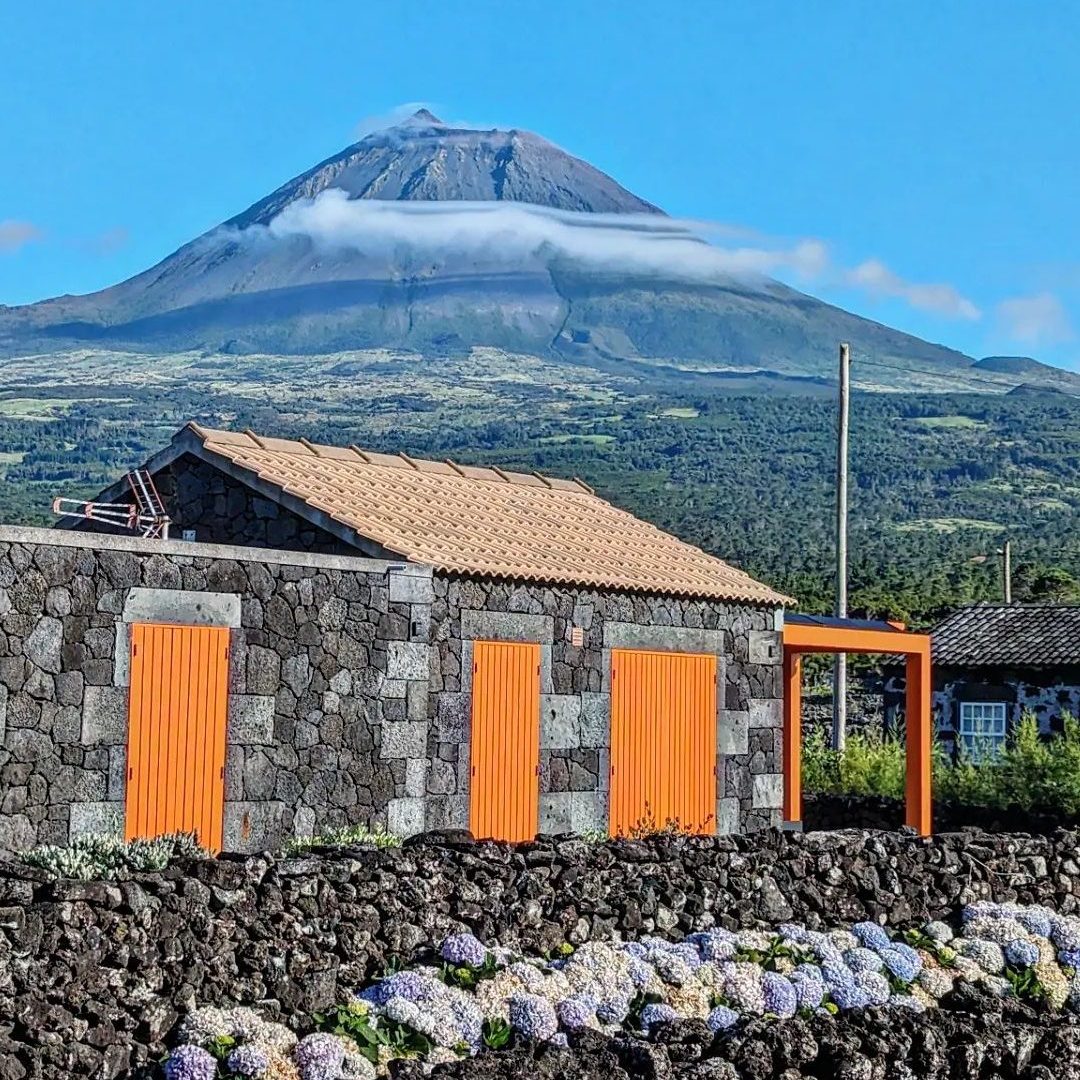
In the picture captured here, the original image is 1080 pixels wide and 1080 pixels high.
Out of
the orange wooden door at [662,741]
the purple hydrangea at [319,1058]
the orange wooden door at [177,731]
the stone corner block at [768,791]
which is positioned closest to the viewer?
the purple hydrangea at [319,1058]

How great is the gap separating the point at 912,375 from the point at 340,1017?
499 ft

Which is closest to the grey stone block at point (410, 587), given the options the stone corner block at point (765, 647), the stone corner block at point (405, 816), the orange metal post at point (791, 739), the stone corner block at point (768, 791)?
the stone corner block at point (405, 816)

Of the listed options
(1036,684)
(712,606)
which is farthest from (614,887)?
(1036,684)

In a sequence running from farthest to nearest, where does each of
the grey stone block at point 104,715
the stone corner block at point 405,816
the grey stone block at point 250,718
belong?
the stone corner block at point 405,816
the grey stone block at point 250,718
the grey stone block at point 104,715

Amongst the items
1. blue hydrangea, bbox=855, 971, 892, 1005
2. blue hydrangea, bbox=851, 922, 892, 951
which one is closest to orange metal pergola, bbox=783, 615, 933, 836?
blue hydrangea, bbox=851, 922, 892, 951

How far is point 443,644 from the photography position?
14.5 metres

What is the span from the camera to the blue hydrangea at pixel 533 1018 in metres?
8.64

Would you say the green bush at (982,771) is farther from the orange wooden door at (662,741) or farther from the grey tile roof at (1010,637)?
the orange wooden door at (662,741)

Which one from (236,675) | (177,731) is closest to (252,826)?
(177,731)

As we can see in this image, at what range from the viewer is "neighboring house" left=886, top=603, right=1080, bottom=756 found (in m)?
24.6

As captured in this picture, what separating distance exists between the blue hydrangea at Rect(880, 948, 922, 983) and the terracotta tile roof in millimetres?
4981

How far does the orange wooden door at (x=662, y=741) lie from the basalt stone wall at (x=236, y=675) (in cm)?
253

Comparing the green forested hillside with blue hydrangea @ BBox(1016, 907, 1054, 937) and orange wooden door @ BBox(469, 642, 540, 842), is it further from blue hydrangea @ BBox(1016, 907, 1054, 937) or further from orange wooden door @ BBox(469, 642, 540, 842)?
blue hydrangea @ BBox(1016, 907, 1054, 937)

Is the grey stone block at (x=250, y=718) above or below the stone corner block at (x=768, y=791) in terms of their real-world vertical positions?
above
